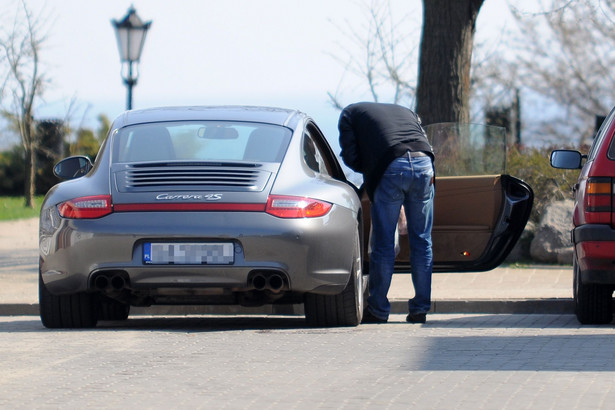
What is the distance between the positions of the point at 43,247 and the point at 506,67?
4067 cm

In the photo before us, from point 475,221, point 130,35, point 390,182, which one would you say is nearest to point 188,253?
point 390,182

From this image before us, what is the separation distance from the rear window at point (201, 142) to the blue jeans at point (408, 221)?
0.85 metres

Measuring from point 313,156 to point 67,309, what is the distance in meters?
1.96

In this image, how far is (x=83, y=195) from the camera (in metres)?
7.80

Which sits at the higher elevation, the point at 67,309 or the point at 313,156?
the point at 313,156

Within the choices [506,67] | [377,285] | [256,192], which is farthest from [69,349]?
[506,67]

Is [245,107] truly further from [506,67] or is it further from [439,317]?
[506,67]

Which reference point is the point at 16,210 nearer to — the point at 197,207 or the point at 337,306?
the point at 337,306

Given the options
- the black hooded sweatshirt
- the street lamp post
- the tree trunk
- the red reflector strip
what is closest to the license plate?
the red reflector strip

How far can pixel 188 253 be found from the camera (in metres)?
7.59

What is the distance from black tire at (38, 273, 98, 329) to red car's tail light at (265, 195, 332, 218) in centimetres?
145

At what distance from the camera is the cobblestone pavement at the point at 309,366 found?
524 cm

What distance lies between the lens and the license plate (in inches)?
298

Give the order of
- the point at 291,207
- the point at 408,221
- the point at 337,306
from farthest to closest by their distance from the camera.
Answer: the point at 408,221 → the point at 337,306 → the point at 291,207
